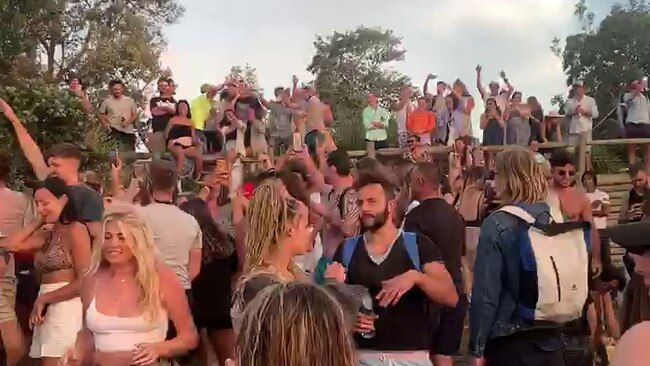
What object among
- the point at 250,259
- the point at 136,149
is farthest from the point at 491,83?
the point at 250,259

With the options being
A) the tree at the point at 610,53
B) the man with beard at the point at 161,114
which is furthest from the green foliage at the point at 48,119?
the tree at the point at 610,53

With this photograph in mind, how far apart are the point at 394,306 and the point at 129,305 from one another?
125 cm

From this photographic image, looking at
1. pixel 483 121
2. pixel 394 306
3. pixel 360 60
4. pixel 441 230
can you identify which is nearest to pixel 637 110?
pixel 483 121

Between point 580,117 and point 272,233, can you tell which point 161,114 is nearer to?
point 580,117

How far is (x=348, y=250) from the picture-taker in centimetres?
459

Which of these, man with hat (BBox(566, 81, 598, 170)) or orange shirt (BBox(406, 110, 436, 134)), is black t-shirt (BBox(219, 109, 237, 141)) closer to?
orange shirt (BBox(406, 110, 436, 134))

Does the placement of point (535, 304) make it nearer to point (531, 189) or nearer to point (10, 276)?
point (531, 189)

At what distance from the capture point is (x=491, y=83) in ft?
57.9

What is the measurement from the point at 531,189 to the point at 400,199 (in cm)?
248

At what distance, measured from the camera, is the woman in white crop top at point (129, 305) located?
439 cm

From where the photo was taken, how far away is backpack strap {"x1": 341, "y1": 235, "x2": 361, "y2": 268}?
4.54 metres

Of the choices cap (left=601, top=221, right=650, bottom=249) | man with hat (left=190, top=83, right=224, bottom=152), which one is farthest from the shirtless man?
man with hat (left=190, top=83, right=224, bottom=152)

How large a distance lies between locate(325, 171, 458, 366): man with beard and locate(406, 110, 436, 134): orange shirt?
1229cm

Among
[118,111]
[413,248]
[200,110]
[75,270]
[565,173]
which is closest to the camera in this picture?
[413,248]
